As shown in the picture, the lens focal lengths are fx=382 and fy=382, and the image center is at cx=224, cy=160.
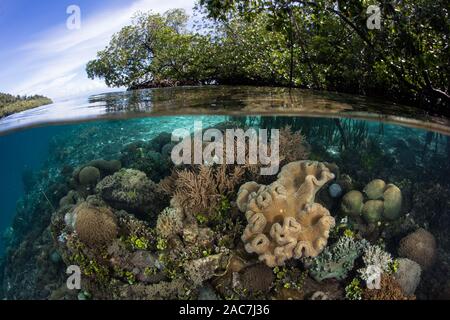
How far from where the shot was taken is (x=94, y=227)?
7.53 m

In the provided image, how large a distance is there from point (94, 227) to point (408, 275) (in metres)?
6.25

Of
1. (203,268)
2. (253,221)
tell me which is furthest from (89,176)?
(253,221)

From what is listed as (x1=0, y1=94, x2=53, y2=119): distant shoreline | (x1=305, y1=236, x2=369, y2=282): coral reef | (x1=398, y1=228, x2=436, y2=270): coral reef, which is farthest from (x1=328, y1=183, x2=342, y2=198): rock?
(x1=0, y1=94, x2=53, y2=119): distant shoreline

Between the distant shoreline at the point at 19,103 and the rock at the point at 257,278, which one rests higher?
the distant shoreline at the point at 19,103

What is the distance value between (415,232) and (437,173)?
280cm

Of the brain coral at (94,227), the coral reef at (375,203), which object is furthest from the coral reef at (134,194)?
the coral reef at (375,203)

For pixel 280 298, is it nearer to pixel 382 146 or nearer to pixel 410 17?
pixel 382 146

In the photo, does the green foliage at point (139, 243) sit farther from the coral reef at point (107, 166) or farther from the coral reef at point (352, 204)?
the coral reef at point (352, 204)

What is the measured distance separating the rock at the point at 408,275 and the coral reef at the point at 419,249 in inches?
10.3

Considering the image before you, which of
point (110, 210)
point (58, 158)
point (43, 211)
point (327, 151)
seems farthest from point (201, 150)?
point (58, 158)

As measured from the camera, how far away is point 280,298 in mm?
7082

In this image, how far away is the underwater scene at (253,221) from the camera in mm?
7109

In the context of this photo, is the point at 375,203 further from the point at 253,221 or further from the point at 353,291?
the point at 253,221

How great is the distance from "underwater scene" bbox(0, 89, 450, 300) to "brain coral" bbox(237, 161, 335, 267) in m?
0.02
